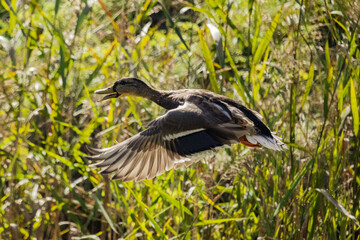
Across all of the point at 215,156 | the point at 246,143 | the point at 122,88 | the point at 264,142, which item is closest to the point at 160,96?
the point at 122,88

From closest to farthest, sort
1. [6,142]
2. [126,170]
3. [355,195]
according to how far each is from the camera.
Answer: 1. [126,170]
2. [355,195]
3. [6,142]

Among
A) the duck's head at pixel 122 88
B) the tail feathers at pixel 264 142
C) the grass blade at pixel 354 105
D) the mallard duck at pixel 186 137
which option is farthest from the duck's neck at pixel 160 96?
the grass blade at pixel 354 105

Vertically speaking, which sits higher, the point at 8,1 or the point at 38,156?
the point at 8,1

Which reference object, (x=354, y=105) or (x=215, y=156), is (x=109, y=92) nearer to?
(x=215, y=156)

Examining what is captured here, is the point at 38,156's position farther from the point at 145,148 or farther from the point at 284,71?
the point at 284,71

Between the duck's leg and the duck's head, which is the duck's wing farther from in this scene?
the duck's head

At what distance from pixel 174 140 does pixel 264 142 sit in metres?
0.43

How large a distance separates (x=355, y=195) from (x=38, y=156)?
172cm

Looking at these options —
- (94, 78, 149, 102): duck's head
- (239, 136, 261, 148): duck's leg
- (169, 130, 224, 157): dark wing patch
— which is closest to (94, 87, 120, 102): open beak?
(94, 78, 149, 102): duck's head

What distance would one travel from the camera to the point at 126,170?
2.81m

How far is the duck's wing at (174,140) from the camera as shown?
9.40 ft

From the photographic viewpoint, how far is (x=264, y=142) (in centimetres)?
287

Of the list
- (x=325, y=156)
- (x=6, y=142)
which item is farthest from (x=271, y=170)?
(x=6, y=142)

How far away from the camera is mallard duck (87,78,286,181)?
9.34ft
